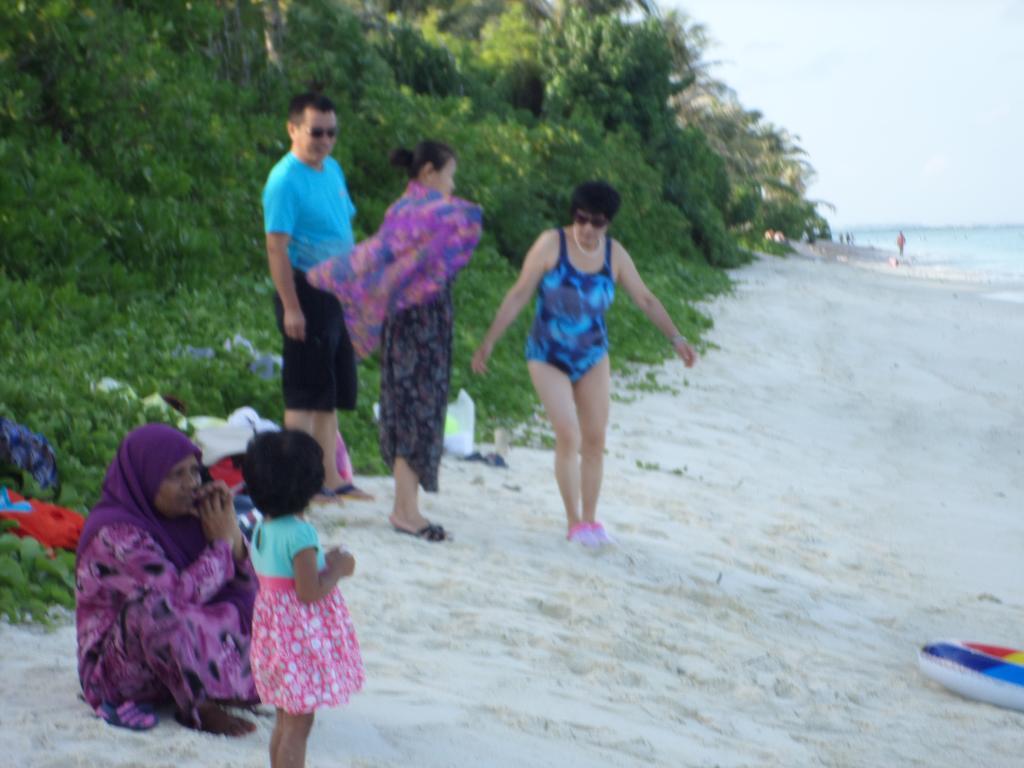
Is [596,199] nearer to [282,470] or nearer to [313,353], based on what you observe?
[313,353]

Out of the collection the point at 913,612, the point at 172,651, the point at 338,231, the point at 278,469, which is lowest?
the point at 913,612

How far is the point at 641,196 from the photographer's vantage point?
24984 millimetres

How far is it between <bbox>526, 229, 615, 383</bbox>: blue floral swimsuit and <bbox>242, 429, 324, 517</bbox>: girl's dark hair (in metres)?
2.97

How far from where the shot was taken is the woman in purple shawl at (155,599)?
3.58 m

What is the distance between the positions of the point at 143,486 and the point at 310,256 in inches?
96.6

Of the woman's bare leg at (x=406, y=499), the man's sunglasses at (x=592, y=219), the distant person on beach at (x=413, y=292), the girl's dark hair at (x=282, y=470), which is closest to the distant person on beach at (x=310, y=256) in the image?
→ the distant person on beach at (x=413, y=292)

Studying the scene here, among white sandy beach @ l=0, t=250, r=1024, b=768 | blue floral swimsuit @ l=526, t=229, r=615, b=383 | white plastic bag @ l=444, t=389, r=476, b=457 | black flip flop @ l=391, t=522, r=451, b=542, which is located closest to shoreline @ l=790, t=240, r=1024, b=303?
white sandy beach @ l=0, t=250, r=1024, b=768

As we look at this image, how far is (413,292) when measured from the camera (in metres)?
5.71

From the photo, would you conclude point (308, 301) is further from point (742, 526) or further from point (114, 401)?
point (742, 526)

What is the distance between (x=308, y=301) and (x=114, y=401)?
4.26ft

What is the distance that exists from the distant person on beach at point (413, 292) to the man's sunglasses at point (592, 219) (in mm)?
506

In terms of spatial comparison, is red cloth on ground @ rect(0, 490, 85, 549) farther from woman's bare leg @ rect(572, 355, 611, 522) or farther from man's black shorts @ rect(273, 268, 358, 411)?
woman's bare leg @ rect(572, 355, 611, 522)

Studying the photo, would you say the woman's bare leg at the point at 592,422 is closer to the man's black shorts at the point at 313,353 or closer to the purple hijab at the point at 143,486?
the man's black shorts at the point at 313,353

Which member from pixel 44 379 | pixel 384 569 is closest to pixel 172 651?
pixel 384 569
